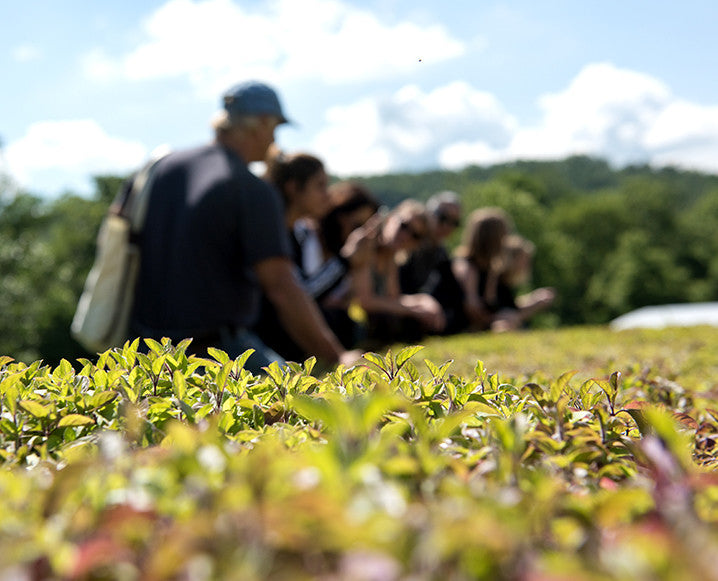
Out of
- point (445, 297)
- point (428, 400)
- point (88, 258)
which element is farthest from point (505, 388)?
point (88, 258)

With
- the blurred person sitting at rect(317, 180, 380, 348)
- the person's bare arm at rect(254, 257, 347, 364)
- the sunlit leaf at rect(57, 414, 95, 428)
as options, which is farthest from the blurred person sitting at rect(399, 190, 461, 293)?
the sunlit leaf at rect(57, 414, 95, 428)

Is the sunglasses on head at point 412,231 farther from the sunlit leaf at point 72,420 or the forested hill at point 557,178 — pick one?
the forested hill at point 557,178

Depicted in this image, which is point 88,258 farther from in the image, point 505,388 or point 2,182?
point 505,388

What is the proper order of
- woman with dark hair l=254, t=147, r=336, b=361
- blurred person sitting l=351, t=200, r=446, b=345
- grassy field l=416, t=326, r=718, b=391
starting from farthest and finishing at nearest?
blurred person sitting l=351, t=200, r=446, b=345 → woman with dark hair l=254, t=147, r=336, b=361 → grassy field l=416, t=326, r=718, b=391

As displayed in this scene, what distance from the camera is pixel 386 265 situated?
847 centimetres

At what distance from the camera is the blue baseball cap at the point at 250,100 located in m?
4.62

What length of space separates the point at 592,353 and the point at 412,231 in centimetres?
313

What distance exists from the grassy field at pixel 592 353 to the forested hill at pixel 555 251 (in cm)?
3150

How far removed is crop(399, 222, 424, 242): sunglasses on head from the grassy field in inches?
54.7

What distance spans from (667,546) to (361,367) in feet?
4.48

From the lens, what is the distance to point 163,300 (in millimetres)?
4332

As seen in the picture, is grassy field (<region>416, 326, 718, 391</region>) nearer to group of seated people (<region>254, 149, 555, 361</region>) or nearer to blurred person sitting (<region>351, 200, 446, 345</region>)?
blurred person sitting (<region>351, 200, 446, 345</region>)

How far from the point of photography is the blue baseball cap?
4.62 metres

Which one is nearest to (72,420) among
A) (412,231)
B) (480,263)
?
(412,231)
